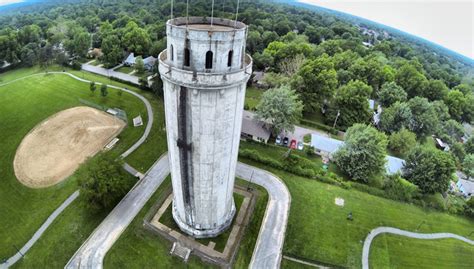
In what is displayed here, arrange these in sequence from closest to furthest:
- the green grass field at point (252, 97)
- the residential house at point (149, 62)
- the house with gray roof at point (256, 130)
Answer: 1. the house with gray roof at point (256, 130)
2. the green grass field at point (252, 97)
3. the residential house at point (149, 62)

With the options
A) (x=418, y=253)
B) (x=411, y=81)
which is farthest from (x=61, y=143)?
(x=411, y=81)

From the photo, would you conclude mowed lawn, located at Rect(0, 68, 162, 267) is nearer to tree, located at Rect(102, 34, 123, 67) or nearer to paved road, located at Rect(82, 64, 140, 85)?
paved road, located at Rect(82, 64, 140, 85)

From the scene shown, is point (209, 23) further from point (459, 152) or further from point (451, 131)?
point (451, 131)

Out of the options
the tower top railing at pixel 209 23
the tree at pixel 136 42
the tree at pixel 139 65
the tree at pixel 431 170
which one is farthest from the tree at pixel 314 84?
the tree at pixel 136 42

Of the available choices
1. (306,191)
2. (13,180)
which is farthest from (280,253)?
(13,180)

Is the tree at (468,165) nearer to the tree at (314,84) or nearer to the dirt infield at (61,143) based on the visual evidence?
the tree at (314,84)

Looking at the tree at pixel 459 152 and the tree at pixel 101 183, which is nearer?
the tree at pixel 101 183
